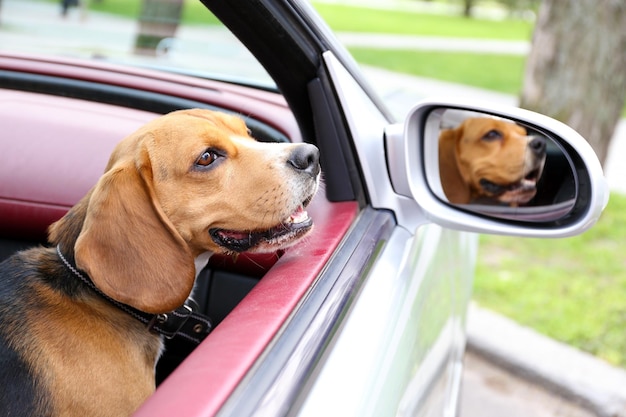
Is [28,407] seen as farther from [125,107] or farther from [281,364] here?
[125,107]

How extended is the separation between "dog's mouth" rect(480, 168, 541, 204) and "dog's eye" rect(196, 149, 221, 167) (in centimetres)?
103

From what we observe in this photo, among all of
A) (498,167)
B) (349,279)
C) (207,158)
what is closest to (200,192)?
(207,158)

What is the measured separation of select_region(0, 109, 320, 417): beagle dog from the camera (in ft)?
6.11

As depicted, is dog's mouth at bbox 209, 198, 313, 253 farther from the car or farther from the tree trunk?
the tree trunk

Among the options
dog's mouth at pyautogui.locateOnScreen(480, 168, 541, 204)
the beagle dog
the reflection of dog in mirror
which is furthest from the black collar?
dog's mouth at pyautogui.locateOnScreen(480, 168, 541, 204)

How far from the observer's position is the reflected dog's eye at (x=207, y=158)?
7.34 ft

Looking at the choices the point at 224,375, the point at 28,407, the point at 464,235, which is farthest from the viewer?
the point at 464,235

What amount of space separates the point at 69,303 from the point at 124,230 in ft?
0.97

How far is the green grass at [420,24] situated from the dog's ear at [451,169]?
75.6 feet

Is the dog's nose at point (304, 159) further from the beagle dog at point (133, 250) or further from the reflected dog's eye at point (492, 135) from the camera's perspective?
the reflected dog's eye at point (492, 135)

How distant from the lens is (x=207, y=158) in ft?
7.38

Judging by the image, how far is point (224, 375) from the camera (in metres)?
1.26

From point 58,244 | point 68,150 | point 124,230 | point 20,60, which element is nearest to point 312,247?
point 124,230

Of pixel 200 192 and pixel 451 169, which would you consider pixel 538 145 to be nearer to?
pixel 451 169
